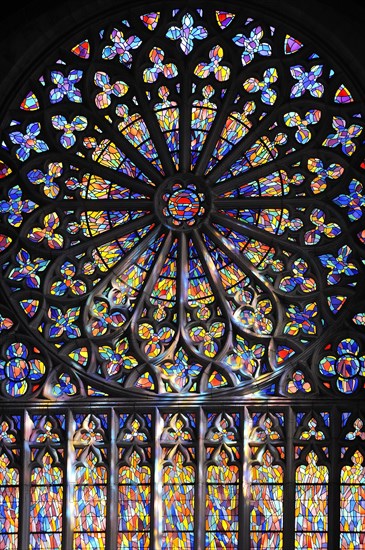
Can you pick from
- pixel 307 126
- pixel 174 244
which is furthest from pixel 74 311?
pixel 307 126

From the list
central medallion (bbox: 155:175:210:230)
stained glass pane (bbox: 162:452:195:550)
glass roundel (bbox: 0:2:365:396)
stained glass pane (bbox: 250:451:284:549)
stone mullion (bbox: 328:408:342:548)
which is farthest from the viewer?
central medallion (bbox: 155:175:210:230)

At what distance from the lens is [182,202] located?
24.7 metres

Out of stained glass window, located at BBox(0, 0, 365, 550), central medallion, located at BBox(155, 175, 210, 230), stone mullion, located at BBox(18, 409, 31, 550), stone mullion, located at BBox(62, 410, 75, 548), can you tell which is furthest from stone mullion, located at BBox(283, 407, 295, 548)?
stone mullion, located at BBox(18, 409, 31, 550)

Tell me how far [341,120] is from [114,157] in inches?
105

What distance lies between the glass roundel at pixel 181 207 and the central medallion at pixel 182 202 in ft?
0.06

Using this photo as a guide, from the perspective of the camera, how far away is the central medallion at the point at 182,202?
24562mm

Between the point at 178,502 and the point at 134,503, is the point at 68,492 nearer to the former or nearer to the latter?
the point at 134,503

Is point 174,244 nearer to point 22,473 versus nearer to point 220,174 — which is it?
point 220,174

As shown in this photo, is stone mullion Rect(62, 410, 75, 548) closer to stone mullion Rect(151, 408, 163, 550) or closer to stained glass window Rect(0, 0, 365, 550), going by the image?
stained glass window Rect(0, 0, 365, 550)

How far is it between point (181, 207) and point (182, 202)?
0.19 ft

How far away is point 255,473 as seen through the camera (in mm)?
23812

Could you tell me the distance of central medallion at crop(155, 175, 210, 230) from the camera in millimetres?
24562

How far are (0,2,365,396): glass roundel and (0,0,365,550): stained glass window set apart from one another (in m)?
0.02

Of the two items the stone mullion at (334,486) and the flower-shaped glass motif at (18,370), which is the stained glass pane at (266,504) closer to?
the stone mullion at (334,486)
